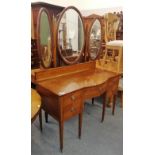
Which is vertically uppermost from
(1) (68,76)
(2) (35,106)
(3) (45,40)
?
(3) (45,40)

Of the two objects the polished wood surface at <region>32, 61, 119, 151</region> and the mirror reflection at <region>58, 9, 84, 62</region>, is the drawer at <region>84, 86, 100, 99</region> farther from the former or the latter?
the mirror reflection at <region>58, 9, 84, 62</region>

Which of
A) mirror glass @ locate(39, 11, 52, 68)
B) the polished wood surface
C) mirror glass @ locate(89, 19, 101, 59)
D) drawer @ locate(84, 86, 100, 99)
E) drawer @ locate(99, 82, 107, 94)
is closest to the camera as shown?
the polished wood surface

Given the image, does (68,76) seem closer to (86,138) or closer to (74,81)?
(74,81)

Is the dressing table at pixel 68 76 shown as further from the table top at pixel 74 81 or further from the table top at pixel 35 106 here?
the table top at pixel 35 106

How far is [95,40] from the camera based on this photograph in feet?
8.39

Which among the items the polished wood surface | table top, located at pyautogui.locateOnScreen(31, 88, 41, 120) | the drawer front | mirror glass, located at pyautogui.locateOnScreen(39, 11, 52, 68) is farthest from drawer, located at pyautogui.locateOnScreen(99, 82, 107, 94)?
table top, located at pyautogui.locateOnScreen(31, 88, 41, 120)

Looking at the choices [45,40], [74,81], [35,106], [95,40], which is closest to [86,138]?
[74,81]

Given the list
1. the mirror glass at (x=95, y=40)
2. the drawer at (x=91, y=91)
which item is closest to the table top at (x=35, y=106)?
the drawer at (x=91, y=91)

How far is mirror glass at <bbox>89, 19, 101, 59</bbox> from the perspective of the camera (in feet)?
8.15

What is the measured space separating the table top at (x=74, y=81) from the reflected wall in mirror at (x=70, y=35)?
195mm

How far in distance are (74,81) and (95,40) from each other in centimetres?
76

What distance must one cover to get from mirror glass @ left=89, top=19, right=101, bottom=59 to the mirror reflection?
17cm

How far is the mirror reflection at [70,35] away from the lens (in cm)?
208

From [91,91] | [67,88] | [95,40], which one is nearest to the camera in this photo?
[67,88]
